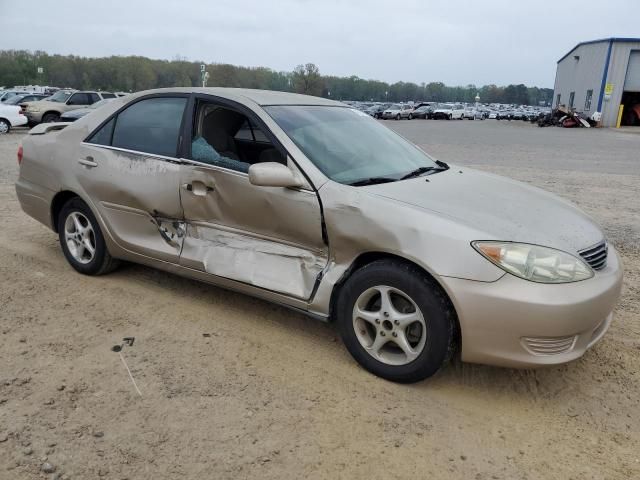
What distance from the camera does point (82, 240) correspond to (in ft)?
15.2

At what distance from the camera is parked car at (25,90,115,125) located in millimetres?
21391

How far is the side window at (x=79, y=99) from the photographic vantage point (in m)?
22.6

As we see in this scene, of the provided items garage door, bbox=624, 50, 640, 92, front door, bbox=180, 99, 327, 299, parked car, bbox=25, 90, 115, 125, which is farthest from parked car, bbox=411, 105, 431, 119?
front door, bbox=180, 99, 327, 299

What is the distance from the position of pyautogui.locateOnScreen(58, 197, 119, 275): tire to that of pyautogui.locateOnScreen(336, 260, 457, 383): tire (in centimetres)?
232

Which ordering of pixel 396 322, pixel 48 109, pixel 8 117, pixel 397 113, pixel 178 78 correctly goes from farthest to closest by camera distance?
1. pixel 178 78
2. pixel 397 113
3. pixel 48 109
4. pixel 8 117
5. pixel 396 322

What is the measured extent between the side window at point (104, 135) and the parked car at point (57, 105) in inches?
751

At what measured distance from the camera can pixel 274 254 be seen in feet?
11.6

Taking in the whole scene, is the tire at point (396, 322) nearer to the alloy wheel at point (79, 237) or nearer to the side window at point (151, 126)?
the side window at point (151, 126)

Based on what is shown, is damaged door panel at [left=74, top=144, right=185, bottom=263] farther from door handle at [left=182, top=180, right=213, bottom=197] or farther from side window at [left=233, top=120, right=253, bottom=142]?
side window at [left=233, top=120, right=253, bottom=142]

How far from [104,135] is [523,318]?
3480 millimetres

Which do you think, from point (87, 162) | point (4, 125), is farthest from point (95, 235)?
point (4, 125)

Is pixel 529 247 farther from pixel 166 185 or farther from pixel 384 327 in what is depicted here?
pixel 166 185

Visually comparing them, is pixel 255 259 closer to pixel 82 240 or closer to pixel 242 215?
pixel 242 215

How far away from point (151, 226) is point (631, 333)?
3.56 m
